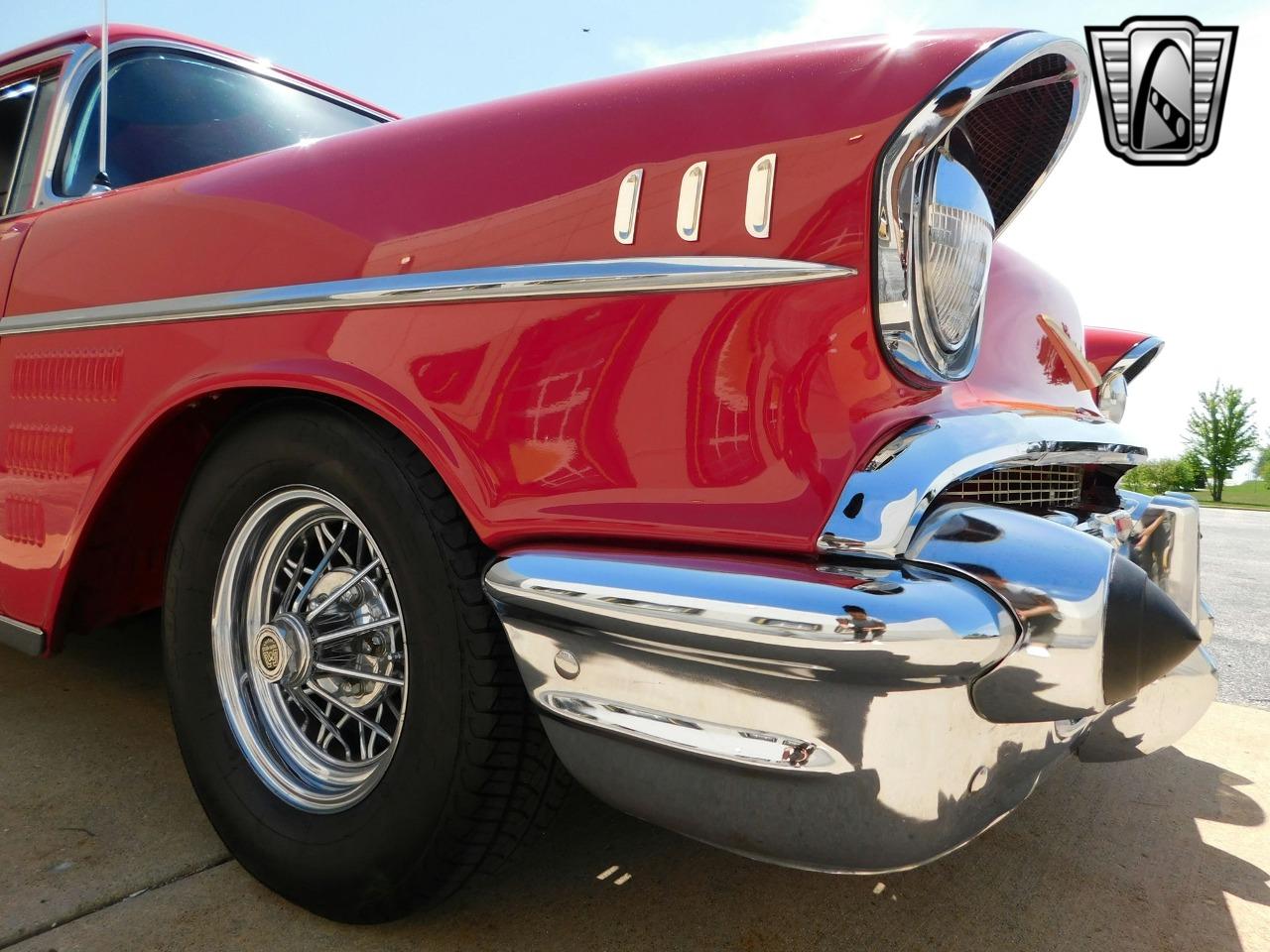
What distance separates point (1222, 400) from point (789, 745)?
183ft

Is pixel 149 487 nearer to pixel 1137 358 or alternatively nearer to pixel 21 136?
pixel 21 136

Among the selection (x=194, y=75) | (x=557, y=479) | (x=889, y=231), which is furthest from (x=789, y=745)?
(x=194, y=75)

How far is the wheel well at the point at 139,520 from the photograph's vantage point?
172cm

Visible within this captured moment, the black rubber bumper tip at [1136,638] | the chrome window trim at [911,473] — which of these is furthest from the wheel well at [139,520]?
the black rubber bumper tip at [1136,638]

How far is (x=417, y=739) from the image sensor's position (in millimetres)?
1323

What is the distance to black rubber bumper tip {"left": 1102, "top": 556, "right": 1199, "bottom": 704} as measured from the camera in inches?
42.4

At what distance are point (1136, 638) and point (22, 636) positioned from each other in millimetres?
2078

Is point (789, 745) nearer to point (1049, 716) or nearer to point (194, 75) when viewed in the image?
point (1049, 716)

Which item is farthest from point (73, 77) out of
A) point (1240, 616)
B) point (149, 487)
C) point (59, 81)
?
point (1240, 616)

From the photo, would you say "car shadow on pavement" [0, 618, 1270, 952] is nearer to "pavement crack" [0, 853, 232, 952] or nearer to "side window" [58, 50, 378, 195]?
"pavement crack" [0, 853, 232, 952]

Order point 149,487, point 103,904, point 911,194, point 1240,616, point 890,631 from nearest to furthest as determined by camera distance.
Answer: point 890,631 → point 911,194 → point 103,904 → point 149,487 → point 1240,616

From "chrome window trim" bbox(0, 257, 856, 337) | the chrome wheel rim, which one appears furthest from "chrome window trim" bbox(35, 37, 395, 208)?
the chrome wheel rim

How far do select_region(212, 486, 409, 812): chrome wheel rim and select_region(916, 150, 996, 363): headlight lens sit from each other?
926mm

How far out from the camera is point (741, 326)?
3.54ft
